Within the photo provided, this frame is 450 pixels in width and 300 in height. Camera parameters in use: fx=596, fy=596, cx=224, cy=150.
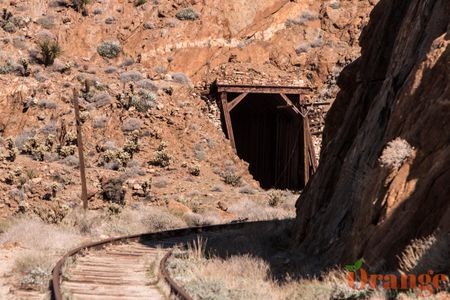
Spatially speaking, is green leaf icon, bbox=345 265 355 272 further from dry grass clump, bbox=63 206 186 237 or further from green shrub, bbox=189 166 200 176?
green shrub, bbox=189 166 200 176

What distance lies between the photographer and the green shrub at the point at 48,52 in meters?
35.4

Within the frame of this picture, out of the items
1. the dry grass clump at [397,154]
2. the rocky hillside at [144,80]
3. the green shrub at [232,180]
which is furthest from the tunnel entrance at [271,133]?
the dry grass clump at [397,154]

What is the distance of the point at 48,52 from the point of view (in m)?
35.5

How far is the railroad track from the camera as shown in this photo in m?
9.48

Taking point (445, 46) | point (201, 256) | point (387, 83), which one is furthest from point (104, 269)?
point (445, 46)

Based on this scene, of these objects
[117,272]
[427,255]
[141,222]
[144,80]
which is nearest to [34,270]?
[117,272]

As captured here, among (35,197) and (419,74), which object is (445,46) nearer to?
(419,74)

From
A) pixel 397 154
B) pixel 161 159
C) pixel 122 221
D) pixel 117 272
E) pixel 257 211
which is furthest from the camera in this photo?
pixel 161 159

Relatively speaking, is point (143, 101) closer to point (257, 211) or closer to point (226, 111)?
point (226, 111)

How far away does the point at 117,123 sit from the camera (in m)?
32.1

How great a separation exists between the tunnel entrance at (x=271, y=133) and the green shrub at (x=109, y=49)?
836 centimetres

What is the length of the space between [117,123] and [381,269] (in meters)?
25.1

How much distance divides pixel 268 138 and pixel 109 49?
11.4 m

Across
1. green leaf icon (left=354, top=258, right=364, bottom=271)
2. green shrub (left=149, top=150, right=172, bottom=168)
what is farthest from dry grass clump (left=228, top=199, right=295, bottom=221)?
green leaf icon (left=354, top=258, right=364, bottom=271)
